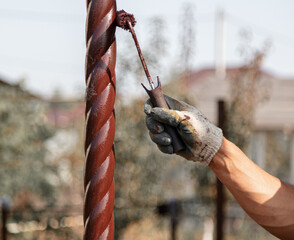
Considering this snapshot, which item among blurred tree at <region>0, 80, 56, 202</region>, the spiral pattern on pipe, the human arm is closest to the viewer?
the spiral pattern on pipe

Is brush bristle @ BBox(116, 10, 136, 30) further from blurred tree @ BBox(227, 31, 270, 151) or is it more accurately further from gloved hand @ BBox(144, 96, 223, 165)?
blurred tree @ BBox(227, 31, 270, 151)

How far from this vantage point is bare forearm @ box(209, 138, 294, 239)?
5.45 ft

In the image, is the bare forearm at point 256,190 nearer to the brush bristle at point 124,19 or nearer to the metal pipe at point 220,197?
the brush bristle at point 124,19

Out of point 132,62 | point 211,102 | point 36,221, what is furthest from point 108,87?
point 211,102

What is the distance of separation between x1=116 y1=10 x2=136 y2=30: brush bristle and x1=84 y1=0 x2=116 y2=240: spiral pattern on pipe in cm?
2

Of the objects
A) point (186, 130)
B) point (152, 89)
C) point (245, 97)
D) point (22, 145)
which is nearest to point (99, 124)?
point (152, 89)

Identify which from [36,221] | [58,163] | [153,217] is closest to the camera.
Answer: [153,217]

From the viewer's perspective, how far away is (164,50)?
6.23 meters

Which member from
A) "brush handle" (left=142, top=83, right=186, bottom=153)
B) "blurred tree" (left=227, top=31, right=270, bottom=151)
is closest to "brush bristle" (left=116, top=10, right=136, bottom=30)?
"brush handle" (left=142, top=83, right=186, bottom=153)

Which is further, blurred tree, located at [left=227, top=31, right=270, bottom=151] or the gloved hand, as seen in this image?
blurred tree, located at [left=227, top=31, right=270, bottom=151]

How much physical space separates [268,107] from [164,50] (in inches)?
194

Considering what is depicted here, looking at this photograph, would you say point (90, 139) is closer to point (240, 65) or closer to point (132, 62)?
point (132, 62)

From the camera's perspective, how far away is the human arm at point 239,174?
1.56m

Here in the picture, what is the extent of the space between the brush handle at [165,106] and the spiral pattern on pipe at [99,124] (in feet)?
0.50
